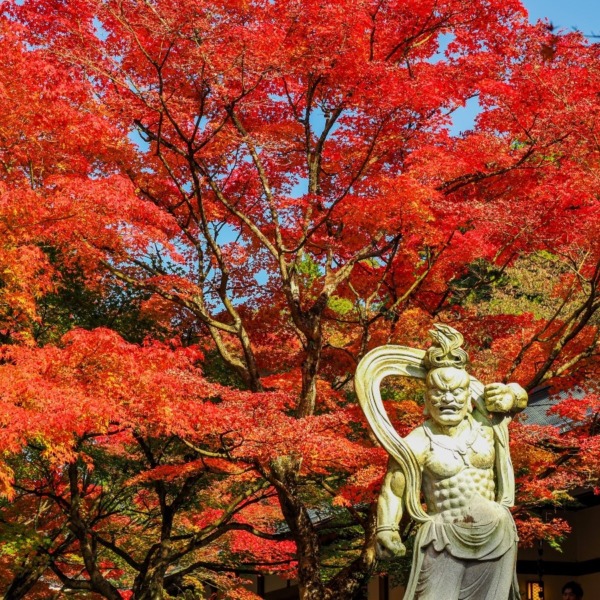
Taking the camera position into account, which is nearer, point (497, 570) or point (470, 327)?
point (497, 570)

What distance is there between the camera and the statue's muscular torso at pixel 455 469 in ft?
20.4

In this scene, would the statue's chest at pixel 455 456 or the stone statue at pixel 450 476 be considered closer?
the stone statue at pixel 450 476

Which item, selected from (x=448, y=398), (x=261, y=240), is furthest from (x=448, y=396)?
(x=261, y=240)

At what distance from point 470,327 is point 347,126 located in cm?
368

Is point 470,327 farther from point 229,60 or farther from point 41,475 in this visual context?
point 41,475

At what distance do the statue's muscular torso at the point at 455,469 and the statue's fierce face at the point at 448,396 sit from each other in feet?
0.41

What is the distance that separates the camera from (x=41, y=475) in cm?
1545

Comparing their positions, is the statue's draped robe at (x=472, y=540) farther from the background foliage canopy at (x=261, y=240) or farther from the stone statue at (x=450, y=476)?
the background foliage canopy at (x=261, y=240)

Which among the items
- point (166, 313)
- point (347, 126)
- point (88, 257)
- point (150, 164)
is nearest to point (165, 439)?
point (166, 313)

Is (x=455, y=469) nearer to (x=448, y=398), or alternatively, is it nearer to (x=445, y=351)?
(x=448, y=398)

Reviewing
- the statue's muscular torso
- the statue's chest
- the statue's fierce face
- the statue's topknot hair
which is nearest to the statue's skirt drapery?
the statue's muscular torso

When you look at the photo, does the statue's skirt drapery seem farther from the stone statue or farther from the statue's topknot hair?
the statue's topknot hair

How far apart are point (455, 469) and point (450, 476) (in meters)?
0.06

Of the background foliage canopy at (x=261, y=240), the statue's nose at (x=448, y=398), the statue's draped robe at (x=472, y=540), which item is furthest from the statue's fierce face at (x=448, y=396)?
the background foliage canopy at (x=261, y=240)
